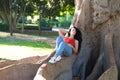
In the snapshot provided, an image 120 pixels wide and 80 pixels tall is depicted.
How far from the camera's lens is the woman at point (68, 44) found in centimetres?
859

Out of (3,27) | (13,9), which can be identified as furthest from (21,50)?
(13,9)

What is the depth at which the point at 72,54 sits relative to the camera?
880cm

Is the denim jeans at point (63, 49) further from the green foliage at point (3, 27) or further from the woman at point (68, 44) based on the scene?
the green foliage at point (3, 27)

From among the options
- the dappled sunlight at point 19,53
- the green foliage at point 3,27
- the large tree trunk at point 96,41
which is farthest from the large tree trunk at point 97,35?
the green foliage at point 3,27

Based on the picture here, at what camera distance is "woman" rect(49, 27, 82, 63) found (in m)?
8.59

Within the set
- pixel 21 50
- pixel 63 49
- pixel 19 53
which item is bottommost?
pixel 21 50

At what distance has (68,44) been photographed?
8.64 m

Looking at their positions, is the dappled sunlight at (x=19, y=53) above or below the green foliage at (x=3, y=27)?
above

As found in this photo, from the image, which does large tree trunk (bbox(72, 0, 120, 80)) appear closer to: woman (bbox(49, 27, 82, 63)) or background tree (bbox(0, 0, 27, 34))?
woman (bbox(49, 27, 82, 63))

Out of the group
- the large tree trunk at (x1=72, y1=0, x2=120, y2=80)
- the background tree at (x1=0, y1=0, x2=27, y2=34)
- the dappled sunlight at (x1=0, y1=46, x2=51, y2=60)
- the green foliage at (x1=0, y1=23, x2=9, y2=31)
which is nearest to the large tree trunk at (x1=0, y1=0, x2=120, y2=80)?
the large tree trunk at (x1=72, y1=0, x2=120, y2=80)

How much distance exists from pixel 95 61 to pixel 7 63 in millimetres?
2407

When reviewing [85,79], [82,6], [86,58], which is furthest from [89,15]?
[85,79]

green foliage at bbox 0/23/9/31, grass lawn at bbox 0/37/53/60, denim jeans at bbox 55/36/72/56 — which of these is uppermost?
denim jeans at bbox 55/36/72/56

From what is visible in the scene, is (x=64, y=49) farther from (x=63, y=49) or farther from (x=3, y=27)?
(x=3, y=27)
